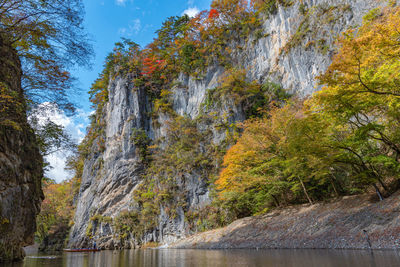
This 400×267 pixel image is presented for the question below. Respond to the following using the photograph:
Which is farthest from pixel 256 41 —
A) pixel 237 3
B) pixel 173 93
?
pixel 173 93

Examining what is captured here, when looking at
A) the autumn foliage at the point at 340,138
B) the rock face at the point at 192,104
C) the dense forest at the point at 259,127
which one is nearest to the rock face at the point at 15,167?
the dense forest at the point at 259,127

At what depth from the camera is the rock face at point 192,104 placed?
22344 mm

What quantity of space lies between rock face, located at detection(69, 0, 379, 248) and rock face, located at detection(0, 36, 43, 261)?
1548 centimetres

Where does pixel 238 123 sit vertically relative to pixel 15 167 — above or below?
above

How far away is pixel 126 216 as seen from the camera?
27594mm

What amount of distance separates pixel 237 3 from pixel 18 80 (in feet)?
97.4

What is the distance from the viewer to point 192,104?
103 feet

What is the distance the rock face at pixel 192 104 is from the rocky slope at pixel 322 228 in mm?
7610

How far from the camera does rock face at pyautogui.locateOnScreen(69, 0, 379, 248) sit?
73.3 ft

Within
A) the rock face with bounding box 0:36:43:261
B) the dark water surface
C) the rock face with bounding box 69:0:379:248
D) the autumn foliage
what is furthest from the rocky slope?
the rock face with bounding box 0:36:43:261

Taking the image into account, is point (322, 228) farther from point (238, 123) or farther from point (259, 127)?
point (238, 123)

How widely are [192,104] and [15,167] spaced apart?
24098 mm

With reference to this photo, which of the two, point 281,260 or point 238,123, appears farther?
point 238,123

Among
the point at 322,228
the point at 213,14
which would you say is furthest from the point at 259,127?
the point at 213,14
